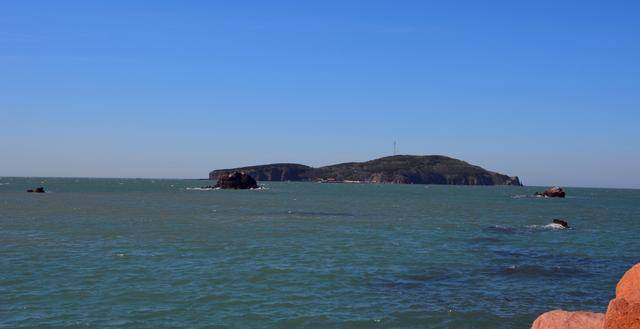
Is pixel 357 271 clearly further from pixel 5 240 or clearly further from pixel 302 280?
pixel 5 240

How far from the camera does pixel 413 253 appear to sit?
1528 inches

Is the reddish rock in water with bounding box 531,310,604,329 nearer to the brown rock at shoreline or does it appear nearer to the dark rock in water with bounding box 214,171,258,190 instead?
the brown rock at shoreline

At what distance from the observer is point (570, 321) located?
13.9 metres

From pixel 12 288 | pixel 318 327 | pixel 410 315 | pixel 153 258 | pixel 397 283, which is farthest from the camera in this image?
pixel 153 258

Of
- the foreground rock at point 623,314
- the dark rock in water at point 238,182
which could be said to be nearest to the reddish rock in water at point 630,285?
the foreground rock at point 623,314

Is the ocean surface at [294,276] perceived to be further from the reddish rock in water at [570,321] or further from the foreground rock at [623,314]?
the foreground rock at [623,314]

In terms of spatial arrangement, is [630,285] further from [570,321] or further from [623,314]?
[623,314]

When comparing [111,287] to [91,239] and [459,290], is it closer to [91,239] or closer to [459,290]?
[459,290]

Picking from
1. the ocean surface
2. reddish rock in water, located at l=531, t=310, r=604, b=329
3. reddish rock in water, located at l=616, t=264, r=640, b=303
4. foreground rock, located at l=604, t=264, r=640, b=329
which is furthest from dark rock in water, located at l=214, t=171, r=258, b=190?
foreground rock, located at l=604, t=264, r=640, b=329

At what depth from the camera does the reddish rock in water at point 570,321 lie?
13562mm

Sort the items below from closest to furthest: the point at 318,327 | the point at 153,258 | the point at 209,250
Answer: the point at 318,327 < the point at 153,258 < the point at 209,250

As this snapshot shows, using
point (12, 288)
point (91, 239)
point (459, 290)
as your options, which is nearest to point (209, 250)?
point (91, 239)

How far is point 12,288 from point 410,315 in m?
16.6

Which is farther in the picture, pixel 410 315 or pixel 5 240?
pixel 5 240
